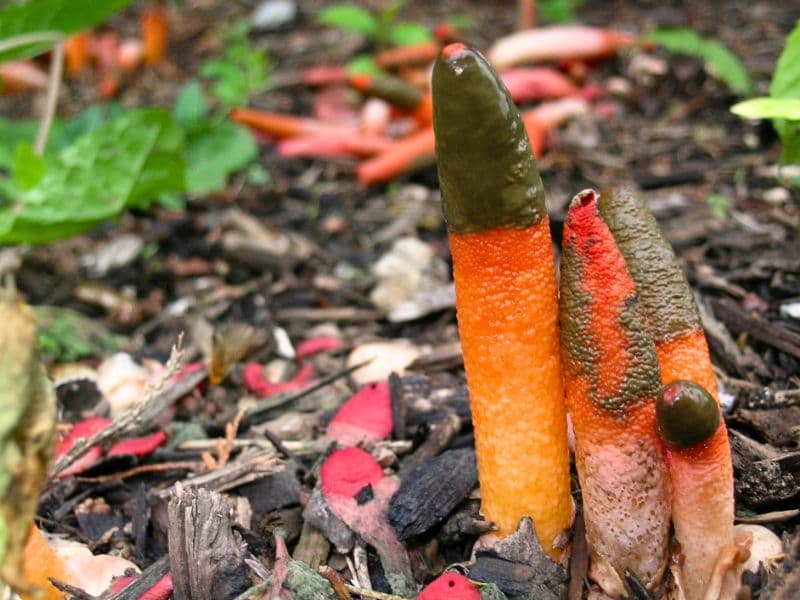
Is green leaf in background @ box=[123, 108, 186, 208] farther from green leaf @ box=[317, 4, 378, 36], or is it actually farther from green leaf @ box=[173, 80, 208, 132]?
green leaf @ box=[317, 4, 378, 36]

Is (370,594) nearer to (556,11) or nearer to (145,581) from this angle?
(145,581)

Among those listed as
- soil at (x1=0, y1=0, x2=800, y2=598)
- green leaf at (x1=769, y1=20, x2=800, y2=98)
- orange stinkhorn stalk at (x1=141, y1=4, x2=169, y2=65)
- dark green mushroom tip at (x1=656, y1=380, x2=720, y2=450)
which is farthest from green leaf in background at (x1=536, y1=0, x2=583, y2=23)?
dark green mushroom tip at (x1=656, y1=380, x2=720, y2=450)

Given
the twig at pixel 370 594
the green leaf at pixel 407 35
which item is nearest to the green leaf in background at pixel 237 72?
the green leaf at pixel 407 35

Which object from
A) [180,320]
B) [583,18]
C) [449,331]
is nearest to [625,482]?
[449,331]

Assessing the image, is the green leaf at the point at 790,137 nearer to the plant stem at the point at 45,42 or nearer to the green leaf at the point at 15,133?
the plant stem at the point at 45,42

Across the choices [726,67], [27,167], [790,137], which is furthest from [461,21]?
[790,137]
